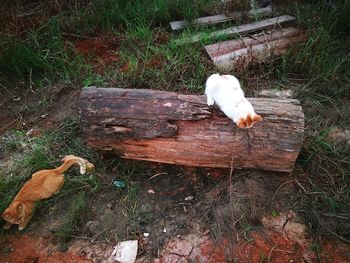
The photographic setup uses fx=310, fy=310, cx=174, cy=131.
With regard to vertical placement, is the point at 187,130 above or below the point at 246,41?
above

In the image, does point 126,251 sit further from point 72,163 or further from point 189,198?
point 72,163

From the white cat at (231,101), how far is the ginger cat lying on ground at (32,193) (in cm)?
111

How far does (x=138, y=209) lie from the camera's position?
7.45 ft

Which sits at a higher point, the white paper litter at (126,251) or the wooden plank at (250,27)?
the wooden plank at (250,27)

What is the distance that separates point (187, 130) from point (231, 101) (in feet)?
1.29

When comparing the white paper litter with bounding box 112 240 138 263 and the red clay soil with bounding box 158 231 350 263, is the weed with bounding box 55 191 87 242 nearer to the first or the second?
the white paper litter with bounding box 112 240 138 263

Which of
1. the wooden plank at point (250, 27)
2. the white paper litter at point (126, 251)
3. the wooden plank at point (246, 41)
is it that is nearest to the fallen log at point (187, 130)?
the white paper litter at point (126, 251)

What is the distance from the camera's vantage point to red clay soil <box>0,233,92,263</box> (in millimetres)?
2047

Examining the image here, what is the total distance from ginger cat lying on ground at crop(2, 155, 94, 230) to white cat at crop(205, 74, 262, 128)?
1113 mm

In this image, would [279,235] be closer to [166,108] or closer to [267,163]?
[267,163]

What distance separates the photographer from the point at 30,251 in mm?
2100

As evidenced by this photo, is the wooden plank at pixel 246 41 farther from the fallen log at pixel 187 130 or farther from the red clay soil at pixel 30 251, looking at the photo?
the red clay soil at pixel 30 251

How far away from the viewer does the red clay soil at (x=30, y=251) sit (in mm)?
2047

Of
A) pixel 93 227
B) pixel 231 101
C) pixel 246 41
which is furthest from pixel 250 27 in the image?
pixel 93 227
